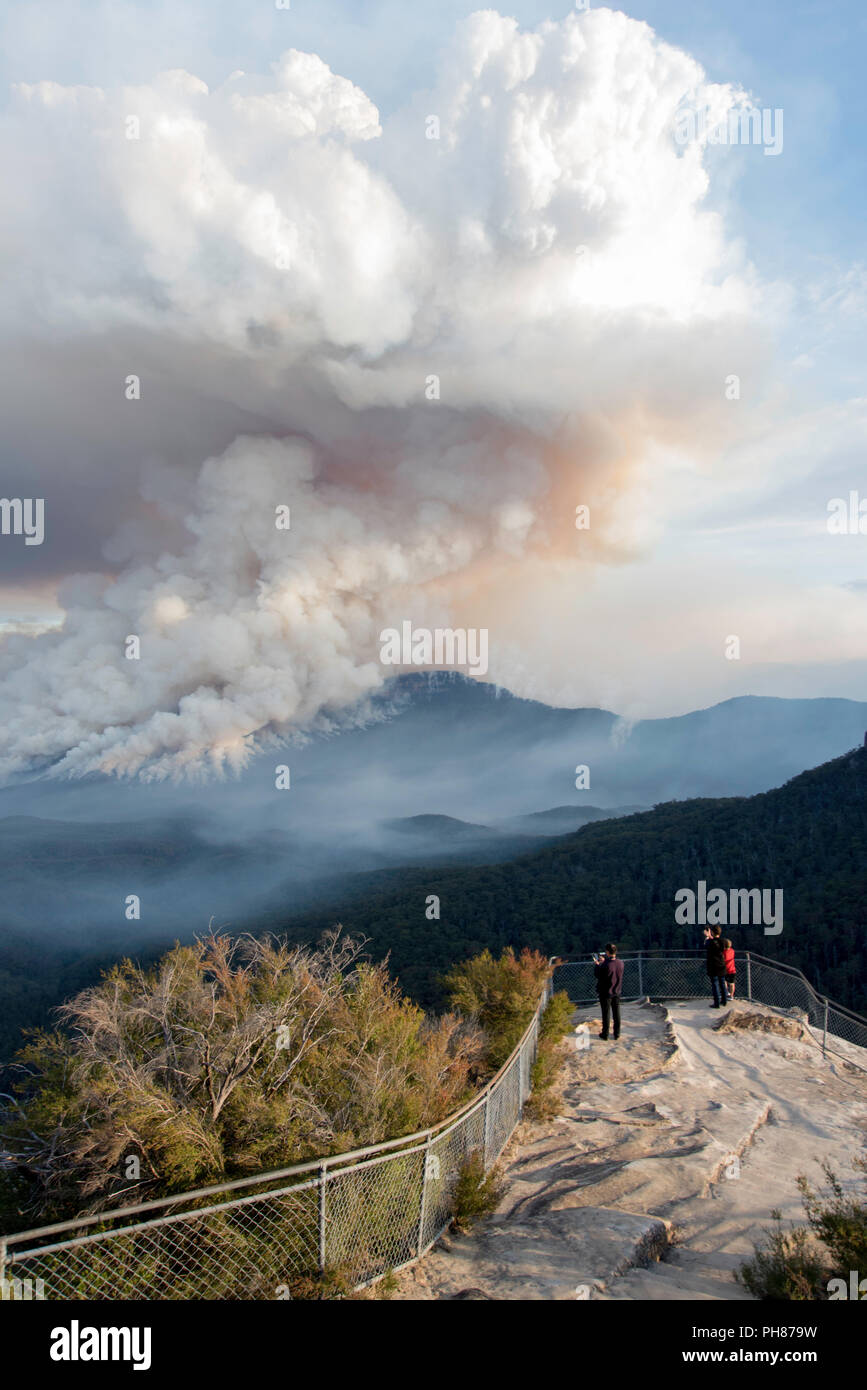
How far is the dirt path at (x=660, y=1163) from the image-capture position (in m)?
5.85

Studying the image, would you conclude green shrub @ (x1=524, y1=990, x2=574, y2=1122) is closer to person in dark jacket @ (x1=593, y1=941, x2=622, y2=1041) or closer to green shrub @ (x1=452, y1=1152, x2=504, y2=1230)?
person in dark jacket @ (x1=593, y1=941, x2=622, y2=1041)

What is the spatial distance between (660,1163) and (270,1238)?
490 centimetres

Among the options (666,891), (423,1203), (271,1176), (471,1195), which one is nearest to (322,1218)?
(271,1176)

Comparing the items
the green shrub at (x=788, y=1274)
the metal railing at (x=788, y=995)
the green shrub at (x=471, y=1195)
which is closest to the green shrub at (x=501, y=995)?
the metal railing at (x=788, y=995)

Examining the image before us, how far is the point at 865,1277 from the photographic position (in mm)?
4777

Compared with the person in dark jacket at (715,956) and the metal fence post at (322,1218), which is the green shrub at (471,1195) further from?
the person in dark jacket at (715,956)

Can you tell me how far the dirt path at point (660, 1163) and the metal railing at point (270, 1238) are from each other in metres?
0.41

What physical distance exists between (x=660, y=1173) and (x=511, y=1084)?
207 cm

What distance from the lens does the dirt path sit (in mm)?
5852

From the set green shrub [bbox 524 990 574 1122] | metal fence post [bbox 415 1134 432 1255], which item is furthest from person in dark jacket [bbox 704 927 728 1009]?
metal fence post [bbox 415 1134 432 1255]

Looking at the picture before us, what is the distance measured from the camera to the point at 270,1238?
5613mm

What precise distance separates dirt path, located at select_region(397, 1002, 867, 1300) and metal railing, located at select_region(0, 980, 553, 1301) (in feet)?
1.33
